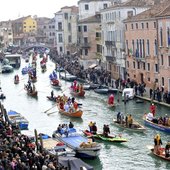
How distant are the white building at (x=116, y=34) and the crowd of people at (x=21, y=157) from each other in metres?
33.1

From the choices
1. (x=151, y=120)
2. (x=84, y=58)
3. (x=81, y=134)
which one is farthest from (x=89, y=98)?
(x=84, y=58)

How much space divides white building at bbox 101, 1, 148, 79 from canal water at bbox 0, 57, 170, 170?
577 cm

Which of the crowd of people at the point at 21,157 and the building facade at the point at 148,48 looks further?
the building facade at the point at 148,48

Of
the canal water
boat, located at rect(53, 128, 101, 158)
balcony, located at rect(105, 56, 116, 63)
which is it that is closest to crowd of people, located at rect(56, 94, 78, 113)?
the canal water

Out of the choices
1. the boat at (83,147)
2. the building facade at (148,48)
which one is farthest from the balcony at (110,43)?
the boat at (83,147)

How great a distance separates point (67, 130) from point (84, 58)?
46.2 metres

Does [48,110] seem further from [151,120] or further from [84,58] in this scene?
[84,58]

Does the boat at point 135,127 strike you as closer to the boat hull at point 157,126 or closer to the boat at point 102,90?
the boat hull at point 157,126

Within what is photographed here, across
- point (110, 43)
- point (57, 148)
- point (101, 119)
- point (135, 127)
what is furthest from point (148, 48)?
point (57, 148)

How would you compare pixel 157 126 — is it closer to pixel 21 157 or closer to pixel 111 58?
pixel 21 157

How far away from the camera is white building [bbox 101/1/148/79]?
199 feet

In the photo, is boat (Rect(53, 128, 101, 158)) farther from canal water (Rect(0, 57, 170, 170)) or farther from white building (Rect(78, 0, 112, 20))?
white building (Rect(78, 0, 112, 20))

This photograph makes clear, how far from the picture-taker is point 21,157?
25.2m

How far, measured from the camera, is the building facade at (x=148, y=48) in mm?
49469
